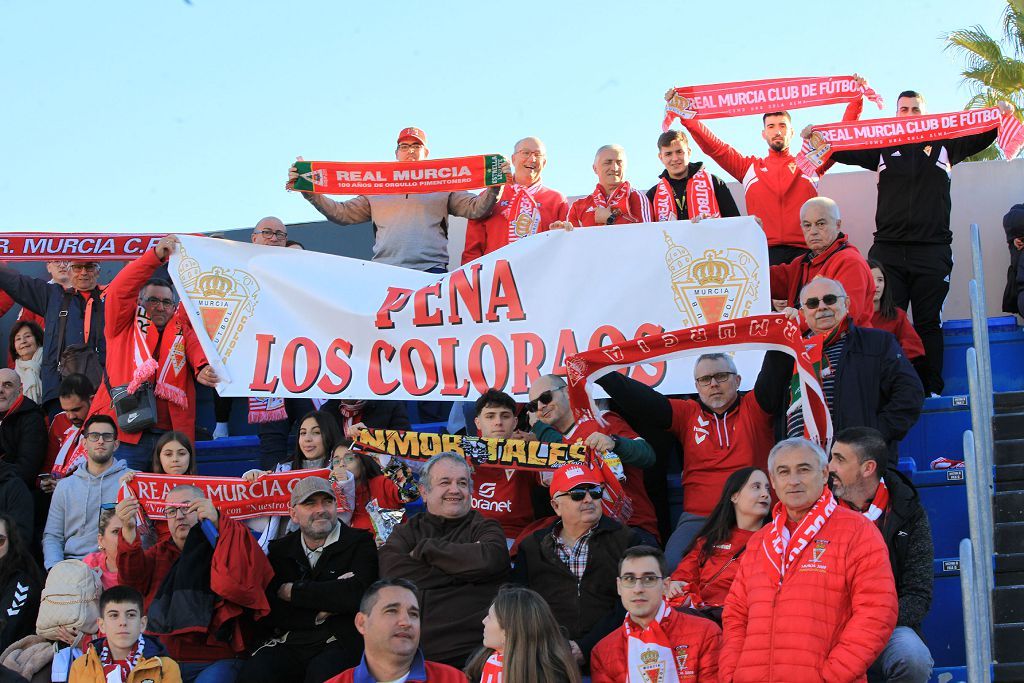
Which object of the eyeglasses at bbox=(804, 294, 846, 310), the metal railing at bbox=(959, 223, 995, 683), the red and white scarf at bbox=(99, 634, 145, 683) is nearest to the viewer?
the metal railing at bbox=(959, 223, 995, 683)

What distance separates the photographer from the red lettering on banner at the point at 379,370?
9198 mm

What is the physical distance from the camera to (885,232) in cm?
981

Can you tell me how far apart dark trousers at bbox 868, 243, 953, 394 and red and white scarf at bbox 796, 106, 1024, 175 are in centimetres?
76

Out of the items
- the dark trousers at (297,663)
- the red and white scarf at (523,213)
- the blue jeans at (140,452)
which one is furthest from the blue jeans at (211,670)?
the red and white scarf at (523,213)

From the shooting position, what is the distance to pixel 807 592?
18.0ft

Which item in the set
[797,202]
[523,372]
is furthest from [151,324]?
[797,202]

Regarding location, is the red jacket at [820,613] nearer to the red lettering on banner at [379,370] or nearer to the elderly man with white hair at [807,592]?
the elderly man with white hair at [807,592]

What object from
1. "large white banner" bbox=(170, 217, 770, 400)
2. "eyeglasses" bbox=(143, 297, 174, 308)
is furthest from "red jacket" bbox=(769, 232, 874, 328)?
"eyeglasses" bbox=(143, 297, 174, 308)

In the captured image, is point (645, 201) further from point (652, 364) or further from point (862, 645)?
point (862, 645)

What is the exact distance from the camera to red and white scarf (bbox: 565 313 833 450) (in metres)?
7.38

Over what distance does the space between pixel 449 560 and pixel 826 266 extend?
3297 mm

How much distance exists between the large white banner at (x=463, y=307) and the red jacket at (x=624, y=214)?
2.21 feet

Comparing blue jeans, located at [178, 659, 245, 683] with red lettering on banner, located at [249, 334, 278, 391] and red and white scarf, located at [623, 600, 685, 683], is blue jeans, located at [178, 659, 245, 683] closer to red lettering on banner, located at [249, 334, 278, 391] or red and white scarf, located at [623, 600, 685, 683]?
red and white scarf, located at [623, 600, 685, 683]

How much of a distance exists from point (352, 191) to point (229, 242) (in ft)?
3.47
